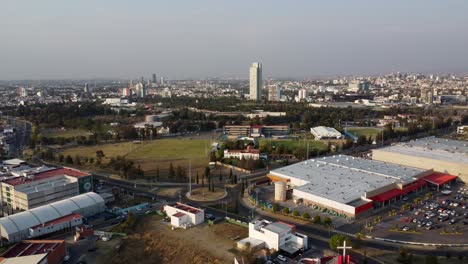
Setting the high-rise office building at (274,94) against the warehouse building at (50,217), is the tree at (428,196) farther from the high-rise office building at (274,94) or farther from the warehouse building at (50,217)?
the high-rise office building at (274,94)

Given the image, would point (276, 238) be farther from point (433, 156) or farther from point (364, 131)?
point (364, 131)

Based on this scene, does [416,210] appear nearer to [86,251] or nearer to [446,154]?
[446,154]

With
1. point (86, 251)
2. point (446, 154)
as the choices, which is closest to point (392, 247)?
point (86, 251)

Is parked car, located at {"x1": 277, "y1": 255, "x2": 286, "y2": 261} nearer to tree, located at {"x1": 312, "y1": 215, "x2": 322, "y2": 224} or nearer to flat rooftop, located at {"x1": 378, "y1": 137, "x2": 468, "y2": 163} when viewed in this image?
tree, located at {"x1": 312, "y1": 215, "x2": 322, "y2": 224}

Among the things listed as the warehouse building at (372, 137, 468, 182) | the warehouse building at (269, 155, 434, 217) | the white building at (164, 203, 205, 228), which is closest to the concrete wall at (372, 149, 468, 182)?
the warehouse building at (372, 137, 468, 182)

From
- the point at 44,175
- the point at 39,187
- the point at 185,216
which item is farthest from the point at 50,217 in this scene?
the point at 185,216

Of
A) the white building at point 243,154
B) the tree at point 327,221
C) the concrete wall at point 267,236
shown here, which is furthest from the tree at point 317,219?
the white building at point 243,154
